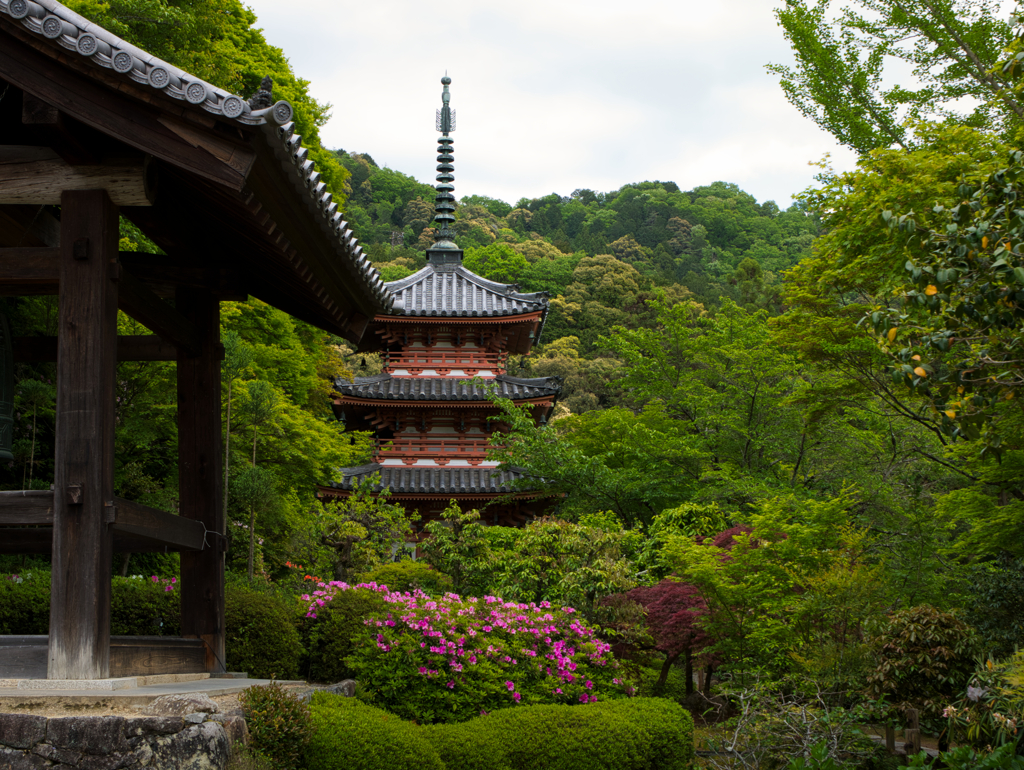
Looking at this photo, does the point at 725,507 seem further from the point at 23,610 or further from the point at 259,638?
the point at 23,610

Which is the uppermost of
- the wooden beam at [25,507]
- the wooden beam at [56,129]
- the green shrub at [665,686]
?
the wooden beam at [56,129]

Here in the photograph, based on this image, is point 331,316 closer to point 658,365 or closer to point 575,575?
point 575,575

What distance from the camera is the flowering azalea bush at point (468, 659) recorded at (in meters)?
7.54

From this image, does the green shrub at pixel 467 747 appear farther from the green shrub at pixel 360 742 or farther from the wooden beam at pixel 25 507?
the wooden beam at pixel 25 507

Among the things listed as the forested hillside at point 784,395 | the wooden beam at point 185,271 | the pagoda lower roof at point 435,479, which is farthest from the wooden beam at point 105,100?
the pagoda lower roof at point 435,479

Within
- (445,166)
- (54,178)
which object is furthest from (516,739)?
(445,166)

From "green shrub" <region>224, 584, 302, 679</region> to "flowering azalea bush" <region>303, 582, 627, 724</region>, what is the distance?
53cm

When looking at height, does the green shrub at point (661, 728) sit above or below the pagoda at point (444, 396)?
below

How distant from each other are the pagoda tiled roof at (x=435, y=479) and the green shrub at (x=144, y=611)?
10186 millimetres

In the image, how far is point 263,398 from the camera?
11734 millimetres

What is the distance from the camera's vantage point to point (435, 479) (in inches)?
769

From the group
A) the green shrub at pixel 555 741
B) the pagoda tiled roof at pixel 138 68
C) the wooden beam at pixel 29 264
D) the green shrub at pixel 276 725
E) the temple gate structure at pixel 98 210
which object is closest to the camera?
the pagoda tiled roof at pixel 138 68

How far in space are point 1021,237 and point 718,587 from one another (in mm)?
5782

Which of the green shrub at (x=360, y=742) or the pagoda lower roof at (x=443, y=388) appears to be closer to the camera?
the green shrub at (x=360, y=742)
